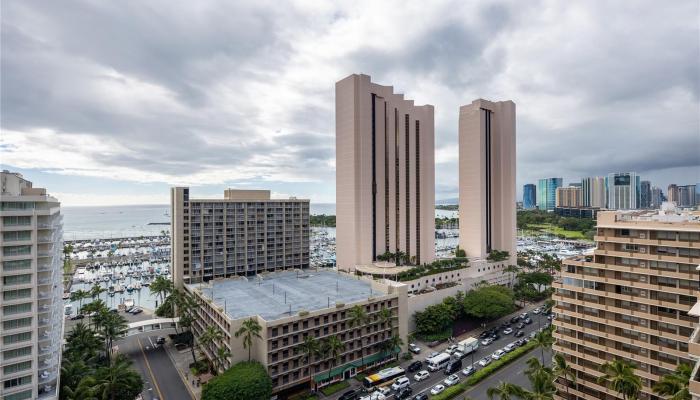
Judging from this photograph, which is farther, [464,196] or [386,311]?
[464,196]

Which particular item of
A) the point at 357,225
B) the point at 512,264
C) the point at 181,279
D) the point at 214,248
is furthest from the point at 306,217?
the point at 512,264

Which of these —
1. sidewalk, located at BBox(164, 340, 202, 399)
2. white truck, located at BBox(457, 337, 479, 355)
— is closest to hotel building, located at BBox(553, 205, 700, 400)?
white truck, located at BBox(457, 337, 479, 355)

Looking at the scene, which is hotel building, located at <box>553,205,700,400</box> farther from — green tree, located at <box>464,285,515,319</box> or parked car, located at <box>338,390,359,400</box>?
green tree, located at <box>464,285,515,319</box>

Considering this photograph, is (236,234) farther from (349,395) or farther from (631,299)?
(631,299)

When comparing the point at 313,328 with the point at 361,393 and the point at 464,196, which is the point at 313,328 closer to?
the point at 361,393

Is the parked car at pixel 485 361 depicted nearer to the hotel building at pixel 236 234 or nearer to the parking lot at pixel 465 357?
the parking lot at pixel 465 357

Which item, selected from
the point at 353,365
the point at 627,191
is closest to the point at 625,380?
the point at 353,365

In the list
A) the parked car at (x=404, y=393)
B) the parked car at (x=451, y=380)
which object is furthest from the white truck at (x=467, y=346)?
the parked car at (x=404, y=393)
